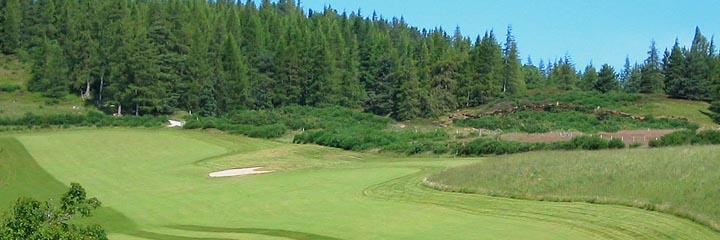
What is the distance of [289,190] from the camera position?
38344 millimetres

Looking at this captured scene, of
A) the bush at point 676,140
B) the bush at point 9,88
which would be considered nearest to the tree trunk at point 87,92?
the bush at point 9,88

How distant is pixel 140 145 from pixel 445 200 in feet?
118

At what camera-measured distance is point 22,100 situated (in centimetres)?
9469

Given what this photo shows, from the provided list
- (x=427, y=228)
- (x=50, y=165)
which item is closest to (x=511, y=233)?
(x=427, y=228)

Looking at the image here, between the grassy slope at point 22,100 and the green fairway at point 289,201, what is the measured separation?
27949 millimetres

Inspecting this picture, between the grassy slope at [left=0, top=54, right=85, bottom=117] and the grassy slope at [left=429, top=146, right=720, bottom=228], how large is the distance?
205ft

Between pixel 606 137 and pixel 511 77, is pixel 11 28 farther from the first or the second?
pixel 606 137

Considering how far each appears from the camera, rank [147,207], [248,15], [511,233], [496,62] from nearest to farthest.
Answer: [511,233] → [147,207] → [496,62] → [248,15]

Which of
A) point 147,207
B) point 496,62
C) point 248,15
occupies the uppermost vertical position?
point 248,15

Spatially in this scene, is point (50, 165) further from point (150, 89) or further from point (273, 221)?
point (150, 89)

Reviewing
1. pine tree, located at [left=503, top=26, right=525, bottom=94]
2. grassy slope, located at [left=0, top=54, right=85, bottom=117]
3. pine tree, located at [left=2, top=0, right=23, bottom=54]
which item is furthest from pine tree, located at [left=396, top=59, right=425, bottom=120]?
pine tree, located at [left=2, top=0, right=23, bottom=54]

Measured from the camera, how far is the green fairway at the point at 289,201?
26.0m

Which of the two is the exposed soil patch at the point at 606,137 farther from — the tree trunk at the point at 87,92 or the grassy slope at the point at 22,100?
the tree trunk at the point at 87,92

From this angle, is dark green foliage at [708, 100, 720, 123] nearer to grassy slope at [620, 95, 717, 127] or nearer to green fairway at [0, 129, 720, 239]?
grassy slope at [620, 95, 717, 127]
